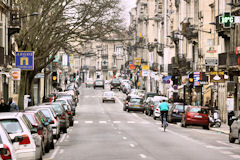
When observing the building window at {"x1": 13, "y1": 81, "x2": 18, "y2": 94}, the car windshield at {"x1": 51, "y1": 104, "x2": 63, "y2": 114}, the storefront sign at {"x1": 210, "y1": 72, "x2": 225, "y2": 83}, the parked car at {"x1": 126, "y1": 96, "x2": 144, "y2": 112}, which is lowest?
the parked car at {"x1": 126, "y1": 96, "x2": 144, "y2": 112}

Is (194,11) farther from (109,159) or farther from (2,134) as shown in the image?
(2,134)

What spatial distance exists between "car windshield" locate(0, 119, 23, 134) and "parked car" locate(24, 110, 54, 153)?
3.27 m

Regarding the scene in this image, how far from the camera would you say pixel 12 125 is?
53.3 feet

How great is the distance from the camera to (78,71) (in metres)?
180

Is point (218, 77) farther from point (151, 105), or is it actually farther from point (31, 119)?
point (31, 119)

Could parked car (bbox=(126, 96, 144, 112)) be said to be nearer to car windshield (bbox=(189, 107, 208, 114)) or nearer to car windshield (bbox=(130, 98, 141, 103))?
car windshield (bbox=(130, 98, 141, 103))

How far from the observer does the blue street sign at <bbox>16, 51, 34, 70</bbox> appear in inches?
1556

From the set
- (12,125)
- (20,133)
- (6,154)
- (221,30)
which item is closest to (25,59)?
(221,30)

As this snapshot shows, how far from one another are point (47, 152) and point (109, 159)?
11.5 ft

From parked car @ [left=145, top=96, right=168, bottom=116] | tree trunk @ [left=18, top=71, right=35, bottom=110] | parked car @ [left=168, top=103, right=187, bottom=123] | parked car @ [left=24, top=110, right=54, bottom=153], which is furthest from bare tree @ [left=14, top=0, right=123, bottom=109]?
parked car @ [left=24, top=110, right=54, bottom=153]

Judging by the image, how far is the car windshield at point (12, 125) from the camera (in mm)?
16156

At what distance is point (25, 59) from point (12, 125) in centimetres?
2378

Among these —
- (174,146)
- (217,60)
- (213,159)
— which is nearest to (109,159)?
(213,159)

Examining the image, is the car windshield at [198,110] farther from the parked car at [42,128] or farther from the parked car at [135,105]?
the parked car at [135,105]
